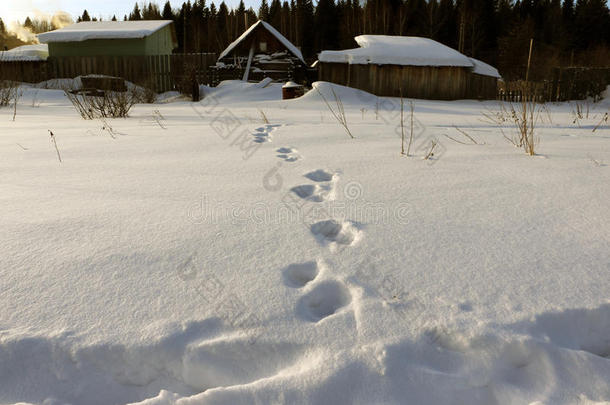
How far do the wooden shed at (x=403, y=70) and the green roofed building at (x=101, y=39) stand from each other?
24.9 feet

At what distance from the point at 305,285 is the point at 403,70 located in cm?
1004

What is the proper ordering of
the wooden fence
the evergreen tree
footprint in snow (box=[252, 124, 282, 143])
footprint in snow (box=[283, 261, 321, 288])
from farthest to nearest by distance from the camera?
the evergreen tree, the wooden fence, footprint in snow (box=[252, 124, 282, 143]), footprint in snow (box=[283, 261, 321, 288])

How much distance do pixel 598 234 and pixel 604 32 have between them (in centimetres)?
3630

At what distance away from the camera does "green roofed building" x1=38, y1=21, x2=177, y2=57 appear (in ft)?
45.7

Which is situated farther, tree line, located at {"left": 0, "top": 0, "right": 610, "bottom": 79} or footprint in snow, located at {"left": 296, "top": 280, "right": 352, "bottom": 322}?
tree line, located at {"left": 0, "top": 0, "right": 610, "bottom": 79}

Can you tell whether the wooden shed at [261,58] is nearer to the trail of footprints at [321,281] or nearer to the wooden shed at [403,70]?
the wooden shed at [403,70]

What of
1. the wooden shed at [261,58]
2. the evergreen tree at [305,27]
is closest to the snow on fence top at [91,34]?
the wooden shed at [261,58]

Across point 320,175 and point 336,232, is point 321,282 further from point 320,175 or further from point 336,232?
point 320,175

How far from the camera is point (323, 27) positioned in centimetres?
3275

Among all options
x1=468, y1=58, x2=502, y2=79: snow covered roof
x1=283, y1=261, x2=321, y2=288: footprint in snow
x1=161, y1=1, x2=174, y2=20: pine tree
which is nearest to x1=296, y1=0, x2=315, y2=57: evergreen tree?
x1=161, y1=1, x2=174, y2=20: pine tree

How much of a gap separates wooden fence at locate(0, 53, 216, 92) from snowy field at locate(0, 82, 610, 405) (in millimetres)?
10601

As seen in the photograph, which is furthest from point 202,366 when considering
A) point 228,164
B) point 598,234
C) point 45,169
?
point 45,169

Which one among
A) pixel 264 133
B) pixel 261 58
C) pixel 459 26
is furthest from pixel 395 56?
pixel 459 26

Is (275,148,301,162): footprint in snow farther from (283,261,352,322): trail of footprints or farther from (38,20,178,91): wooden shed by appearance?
(38,20,178,91): wooden shed
